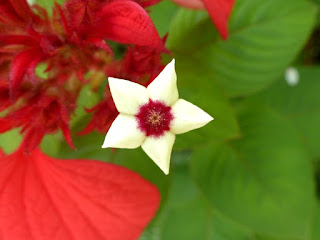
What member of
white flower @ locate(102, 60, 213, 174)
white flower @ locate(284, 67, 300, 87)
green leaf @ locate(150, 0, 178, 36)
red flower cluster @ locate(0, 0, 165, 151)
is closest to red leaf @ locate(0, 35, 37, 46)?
red flower cluster @ locate(0, 0, 165, 151)

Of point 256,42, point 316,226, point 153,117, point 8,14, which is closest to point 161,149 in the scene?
point 153,117

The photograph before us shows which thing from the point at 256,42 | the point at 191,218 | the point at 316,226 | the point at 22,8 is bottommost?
the point at 316,226

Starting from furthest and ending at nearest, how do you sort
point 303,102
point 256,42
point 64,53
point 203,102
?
point 303,102, point 256,42, point 203,102, point 64,53

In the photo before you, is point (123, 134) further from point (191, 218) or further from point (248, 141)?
point (191, 218)

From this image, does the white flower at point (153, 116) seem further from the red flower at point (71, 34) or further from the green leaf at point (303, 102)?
the green leaf at point (303, 102)

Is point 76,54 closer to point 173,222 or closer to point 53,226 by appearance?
point 53,226

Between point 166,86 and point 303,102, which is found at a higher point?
point 166,86

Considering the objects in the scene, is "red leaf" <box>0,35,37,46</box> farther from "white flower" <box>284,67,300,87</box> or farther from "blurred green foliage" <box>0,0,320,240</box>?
"white flower" <box>284,67,300,87</box>

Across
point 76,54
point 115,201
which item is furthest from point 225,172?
point 76,54
